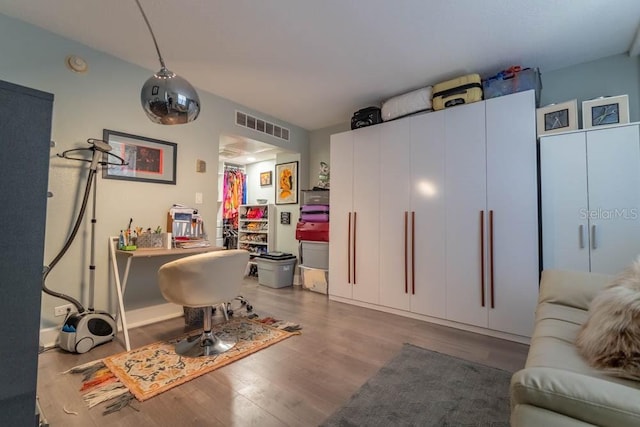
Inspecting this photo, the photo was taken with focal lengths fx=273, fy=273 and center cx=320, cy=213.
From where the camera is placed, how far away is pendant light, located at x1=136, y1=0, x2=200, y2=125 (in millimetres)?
1586

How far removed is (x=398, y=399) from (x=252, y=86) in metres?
Result: 3.31

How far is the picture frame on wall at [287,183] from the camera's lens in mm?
4825

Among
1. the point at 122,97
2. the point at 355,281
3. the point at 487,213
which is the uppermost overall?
the point at 122,97

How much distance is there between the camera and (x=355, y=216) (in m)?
3.56

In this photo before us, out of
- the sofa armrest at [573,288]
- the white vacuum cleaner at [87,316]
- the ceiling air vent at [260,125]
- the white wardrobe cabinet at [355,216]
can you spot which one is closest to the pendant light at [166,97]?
the white vacuum cleaner at [87,316]

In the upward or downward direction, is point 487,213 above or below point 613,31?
below

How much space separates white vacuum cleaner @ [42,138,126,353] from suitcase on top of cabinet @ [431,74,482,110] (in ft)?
10.7

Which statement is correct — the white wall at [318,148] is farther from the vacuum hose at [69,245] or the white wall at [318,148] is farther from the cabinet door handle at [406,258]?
the vacuum hose at [69,245]

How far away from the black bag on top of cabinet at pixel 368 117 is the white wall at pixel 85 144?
77.2 inches

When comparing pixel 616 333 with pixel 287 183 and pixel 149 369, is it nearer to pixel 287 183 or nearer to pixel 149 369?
pixel 149 369

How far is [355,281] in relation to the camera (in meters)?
3.53

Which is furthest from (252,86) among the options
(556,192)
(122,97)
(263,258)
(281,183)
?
(556,192)

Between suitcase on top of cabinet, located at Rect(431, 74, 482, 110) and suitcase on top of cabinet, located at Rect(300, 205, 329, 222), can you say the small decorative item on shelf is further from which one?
suitcase on top of cabinet, located at Rect(431, 74, 482, 110)

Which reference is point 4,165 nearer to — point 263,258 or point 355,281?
point 355,281
